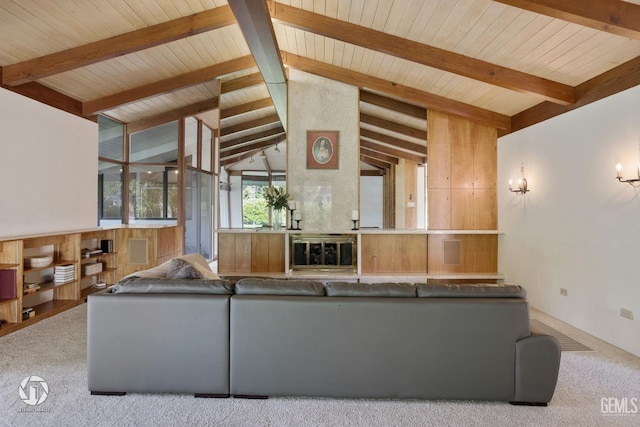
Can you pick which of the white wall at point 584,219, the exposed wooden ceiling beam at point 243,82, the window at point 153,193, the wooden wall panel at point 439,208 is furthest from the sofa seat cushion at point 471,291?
the window at point 153,193

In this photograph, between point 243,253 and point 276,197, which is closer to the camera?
point 276,197

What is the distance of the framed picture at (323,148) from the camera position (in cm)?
602

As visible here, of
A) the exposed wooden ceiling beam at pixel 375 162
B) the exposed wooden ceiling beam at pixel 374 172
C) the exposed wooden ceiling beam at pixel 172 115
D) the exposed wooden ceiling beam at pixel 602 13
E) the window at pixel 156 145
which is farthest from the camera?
the exposed wooden ceiling beam at pixel 374 172

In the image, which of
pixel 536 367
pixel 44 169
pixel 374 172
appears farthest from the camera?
pixel 374 172

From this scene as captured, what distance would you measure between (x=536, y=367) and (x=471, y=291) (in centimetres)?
60

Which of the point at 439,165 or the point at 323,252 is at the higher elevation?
the point at 439,165

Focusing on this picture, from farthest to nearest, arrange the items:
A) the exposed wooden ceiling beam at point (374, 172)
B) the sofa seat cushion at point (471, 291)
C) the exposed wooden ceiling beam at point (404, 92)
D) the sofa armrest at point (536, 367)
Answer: the exposed wooden ceiling beam at point (374, 172), the exposed wooden ceiling beam at point (404, 92), the sofa seat cushion at point (471, 291), the sofa armrest at point (536, 367)

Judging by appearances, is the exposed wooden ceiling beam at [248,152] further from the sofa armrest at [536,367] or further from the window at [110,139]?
the sofa armrest at [536,367]

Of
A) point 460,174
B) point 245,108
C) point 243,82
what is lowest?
point 460,174

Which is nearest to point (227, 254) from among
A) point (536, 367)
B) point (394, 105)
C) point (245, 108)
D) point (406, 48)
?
point (245, 108)

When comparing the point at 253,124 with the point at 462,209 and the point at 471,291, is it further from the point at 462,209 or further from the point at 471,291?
the point at 471,291

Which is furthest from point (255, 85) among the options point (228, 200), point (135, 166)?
point (135, 166)

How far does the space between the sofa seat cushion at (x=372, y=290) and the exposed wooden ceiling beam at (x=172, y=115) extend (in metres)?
5.81

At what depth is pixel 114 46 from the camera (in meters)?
Answer: 4.06
